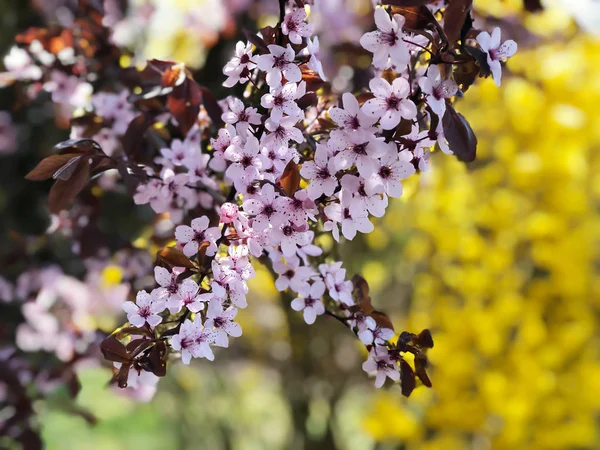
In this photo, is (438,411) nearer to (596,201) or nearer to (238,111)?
(596,201)

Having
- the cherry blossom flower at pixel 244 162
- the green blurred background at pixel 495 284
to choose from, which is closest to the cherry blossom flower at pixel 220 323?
the cherry blossom flower at pixel 244 162

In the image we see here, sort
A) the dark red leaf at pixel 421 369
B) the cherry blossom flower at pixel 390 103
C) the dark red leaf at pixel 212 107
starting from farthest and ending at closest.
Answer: the dark red leaf at pixel 212 107 < the dark red leaf at pixel 421 369 < the cherry blossom flower at pixel 390 103

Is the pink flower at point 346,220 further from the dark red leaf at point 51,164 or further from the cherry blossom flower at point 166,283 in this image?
the dark red leaf at point 51,164

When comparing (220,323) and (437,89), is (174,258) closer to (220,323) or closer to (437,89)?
(220,323)

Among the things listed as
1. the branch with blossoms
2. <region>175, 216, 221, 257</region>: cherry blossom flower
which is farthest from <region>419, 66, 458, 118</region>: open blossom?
<region>175, 216, 221, 257</region>: cherry blossom flower

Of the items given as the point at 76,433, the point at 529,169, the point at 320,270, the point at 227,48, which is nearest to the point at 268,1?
the point at 227,48
